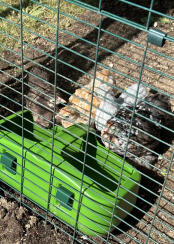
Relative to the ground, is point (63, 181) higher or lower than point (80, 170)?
higher

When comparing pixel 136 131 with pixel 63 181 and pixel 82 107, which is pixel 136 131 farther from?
pixel 63 181

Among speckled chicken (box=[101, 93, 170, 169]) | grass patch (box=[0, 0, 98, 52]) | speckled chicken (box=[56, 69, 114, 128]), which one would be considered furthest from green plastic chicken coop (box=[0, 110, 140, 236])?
grass patch (box=[0, 0, 98, 52])

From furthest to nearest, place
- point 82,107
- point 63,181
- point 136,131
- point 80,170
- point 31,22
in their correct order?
point 31,22
point 82,107
point 136,131
point 80,170
point 63,181

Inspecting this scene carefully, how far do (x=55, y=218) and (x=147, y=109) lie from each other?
100 centimetres

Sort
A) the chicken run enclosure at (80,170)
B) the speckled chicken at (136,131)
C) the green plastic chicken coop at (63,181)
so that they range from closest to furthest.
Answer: the chicken run enclosure at (80,170) < the green plastic chicken coop at (63,181) < the speckled chicken at (136,131)

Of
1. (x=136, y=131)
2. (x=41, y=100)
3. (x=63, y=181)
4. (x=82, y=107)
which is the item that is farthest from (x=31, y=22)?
(x=63, y=181)

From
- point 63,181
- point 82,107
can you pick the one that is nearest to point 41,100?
point 82,107

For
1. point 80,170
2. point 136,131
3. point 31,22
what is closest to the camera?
point 80,170

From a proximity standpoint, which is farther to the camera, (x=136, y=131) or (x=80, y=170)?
(x=136, y=131)

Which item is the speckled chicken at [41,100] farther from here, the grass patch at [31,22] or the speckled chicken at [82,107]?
the grass patch at [31,22]

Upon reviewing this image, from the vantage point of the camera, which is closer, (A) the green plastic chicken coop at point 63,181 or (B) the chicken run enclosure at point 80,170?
(B) the chicken run enclosure at point 80,170

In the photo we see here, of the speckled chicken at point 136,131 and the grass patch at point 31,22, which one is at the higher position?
the speckled chicken at point 136,131

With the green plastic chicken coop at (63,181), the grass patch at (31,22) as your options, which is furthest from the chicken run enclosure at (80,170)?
the grass patch at (31,22)

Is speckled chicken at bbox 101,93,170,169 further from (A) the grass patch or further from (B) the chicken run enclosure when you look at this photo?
(A) the grass patch
